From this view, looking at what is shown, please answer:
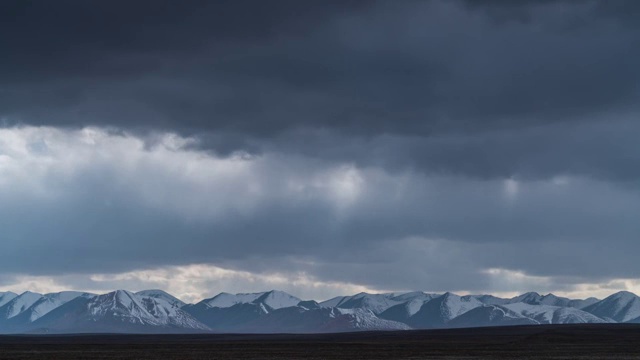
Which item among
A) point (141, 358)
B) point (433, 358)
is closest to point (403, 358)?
point (433, 358)

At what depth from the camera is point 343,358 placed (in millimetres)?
111750

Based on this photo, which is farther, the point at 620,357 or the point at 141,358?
the point at 141,358

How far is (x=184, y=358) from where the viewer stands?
115 meters

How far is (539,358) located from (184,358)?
41.0m

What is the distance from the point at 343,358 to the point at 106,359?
27.9m

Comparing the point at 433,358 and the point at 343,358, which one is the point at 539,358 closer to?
the point at 433,358

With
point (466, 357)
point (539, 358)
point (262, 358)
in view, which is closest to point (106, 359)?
point (262, 358)

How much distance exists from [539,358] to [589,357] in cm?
622

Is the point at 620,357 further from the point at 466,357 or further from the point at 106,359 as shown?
the point at 106,359

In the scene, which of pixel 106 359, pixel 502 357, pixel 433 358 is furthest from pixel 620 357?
pixel 106 359

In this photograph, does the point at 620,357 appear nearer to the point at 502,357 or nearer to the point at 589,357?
the point at 589,357

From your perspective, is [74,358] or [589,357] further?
[74,358]

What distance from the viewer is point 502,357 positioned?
4368 inches

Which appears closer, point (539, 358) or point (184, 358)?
point (539, 358)
